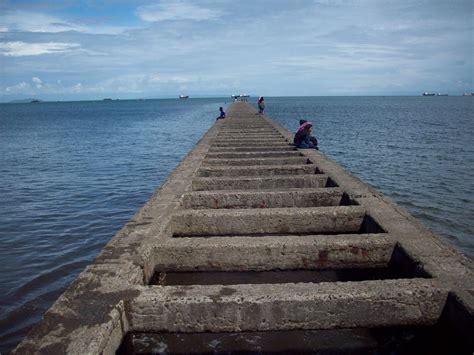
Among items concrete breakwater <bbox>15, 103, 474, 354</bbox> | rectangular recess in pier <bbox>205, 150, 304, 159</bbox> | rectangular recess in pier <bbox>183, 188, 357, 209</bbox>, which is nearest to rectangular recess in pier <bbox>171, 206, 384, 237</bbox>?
concrete breakwater <bbox>15, 103, 474, 354</bbox>

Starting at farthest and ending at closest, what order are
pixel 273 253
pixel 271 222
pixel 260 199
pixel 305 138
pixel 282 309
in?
pixel 305 138, pixel 260 199, pixel 271 222, pixel 273 253, pixel 282 309

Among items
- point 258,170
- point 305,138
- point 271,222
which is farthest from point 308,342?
point 305,138

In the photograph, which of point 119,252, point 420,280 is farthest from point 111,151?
point 420,280

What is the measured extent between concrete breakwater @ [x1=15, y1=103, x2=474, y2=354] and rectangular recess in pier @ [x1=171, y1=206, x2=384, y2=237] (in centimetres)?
1

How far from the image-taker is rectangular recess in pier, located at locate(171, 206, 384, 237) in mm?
4820

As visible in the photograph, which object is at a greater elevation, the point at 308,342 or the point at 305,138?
the point at 305,138

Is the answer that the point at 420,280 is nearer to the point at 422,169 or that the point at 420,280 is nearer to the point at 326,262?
the point at 326,262

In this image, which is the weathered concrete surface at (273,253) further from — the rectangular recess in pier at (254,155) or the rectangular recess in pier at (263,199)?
the rectangular recess in pier at (254,155)

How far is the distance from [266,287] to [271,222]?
1.91 meters

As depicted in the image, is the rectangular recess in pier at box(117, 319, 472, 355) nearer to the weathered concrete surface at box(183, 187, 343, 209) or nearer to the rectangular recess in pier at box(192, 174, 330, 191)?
the weathered concrete surface at box(183, 187, 343, 209)

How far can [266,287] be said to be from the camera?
116 inches

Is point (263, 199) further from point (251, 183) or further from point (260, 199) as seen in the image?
point (251, 183)

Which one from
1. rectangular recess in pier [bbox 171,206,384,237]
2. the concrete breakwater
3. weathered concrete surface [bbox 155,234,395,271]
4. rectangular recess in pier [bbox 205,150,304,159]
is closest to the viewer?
the concrete breakwater

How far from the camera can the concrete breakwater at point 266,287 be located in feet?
9.05
